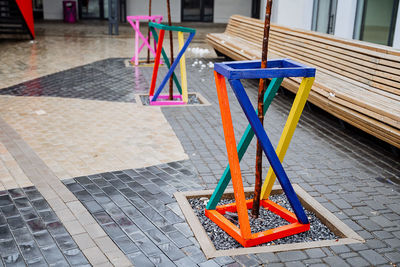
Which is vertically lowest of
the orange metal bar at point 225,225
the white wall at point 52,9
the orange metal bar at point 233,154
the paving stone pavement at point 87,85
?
the orange metal bar at point 225,225

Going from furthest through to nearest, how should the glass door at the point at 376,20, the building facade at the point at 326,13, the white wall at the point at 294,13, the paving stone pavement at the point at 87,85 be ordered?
1. the white wall at the point at 294,13
2. the building facade at the point at 326,13
3. the glass door at the point at 376,20
4. the paving stone pavement at the point at 87,85

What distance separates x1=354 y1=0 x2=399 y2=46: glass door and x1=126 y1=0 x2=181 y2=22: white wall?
13588mm

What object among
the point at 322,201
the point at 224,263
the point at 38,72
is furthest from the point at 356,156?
the point at 38,72

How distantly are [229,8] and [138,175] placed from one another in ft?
68.3

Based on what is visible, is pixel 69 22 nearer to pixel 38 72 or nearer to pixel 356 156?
pixel 38 72

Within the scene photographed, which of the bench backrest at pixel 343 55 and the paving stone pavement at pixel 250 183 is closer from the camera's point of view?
the paving stone pavement at pixel 250 183

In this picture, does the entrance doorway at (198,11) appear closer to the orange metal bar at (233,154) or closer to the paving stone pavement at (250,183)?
the paving stone pavement at (250,183)

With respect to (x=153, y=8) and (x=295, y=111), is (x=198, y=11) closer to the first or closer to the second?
(x=153, y=8)

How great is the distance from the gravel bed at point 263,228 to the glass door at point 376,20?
7939 mm

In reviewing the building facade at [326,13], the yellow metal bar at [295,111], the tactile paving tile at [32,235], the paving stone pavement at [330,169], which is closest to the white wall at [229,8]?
the building facade at [326,13]

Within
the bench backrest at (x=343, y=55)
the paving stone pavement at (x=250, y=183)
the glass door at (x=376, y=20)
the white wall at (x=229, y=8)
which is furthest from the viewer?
the white wall at (x=229, y=8)

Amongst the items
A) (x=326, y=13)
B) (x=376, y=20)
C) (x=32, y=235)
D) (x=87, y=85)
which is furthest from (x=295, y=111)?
(x=326, y=13)

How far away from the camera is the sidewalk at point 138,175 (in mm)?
3436

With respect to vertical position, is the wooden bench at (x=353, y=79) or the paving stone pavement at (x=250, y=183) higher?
the wooden bench at (x=353, y=79)
